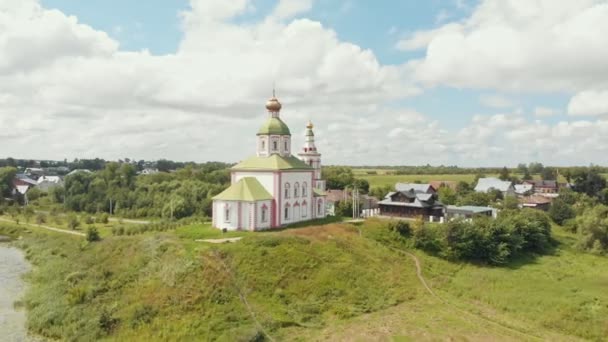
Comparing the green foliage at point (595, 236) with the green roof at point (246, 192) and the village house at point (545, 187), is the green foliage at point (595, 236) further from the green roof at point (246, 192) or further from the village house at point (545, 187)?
the village house at point (545, 187)

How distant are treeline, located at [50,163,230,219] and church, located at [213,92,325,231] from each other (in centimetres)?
1654

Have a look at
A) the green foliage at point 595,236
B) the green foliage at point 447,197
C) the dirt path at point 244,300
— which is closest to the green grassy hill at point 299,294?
the dirt path at point 244,300

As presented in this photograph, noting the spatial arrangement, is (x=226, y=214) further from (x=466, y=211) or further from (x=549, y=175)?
(x=549, y=175)

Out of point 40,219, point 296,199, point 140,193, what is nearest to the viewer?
point 296,199

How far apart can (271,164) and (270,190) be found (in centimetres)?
208

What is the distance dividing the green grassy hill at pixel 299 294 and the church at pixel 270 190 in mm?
2657

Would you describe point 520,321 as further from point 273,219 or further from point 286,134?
point 286,134

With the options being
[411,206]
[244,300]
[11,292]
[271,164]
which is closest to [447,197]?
[411,206]

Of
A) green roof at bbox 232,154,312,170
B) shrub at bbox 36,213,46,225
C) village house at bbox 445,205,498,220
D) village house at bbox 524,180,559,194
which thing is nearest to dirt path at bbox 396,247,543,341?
green roof at bbox 232,154,312,170

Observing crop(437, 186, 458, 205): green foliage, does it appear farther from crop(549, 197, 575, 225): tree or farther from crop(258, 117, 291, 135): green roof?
crop(258, 117, 291, 135): green roof

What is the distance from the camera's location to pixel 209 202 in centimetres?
5344

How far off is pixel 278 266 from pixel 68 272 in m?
13.8

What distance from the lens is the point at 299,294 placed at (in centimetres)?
2453

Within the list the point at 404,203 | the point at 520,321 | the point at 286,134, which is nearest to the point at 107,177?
the point at 286,134
